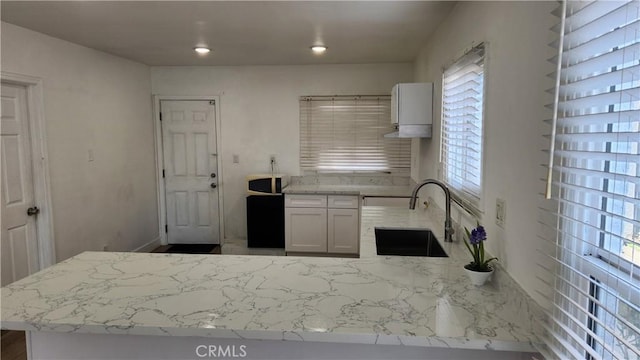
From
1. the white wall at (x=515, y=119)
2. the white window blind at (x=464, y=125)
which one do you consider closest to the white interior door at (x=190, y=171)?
the white window blind at (x=464, y=125)

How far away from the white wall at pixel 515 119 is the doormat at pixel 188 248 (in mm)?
3991

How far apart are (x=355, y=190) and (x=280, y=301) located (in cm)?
328

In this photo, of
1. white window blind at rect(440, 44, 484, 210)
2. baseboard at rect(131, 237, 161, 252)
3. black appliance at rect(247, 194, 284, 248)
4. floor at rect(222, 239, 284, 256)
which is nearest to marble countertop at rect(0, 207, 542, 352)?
white window blind at rect(440, 44, 484, 210)

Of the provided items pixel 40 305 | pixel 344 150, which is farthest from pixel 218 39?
pixel 40 305

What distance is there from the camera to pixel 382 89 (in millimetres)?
4906

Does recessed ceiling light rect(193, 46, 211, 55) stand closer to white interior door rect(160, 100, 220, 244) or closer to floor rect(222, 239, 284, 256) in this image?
white interior door rect(160, 100, 220, 244)

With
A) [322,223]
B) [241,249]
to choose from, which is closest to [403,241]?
[322,223]

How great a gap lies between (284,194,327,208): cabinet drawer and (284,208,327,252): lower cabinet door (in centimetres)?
5

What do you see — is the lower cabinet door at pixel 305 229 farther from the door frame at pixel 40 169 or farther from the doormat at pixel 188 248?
the door frame at pixel 40 169

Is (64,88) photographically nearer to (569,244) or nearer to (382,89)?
(382,89)

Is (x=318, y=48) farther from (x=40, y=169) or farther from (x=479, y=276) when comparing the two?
(x=479, y=276)

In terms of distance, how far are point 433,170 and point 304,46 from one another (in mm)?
1769

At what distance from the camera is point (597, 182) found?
3.30 ft

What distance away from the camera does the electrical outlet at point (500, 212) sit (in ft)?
5.34
